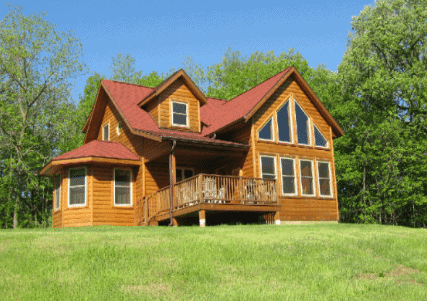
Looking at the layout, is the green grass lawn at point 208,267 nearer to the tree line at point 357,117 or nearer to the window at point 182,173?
the window at point 182,173

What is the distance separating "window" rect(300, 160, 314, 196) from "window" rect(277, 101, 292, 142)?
1382 mm

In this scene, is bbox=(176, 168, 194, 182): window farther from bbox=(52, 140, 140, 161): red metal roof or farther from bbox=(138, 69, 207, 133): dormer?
bbox=(52, 140, 140, 161): red metal roof

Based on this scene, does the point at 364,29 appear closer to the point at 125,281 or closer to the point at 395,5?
the point at 395,5

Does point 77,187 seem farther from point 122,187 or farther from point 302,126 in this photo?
point 302,126

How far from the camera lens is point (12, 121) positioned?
3012 centimetres

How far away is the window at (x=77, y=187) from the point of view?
20.9 meters

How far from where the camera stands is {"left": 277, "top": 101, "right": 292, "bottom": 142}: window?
22.1 m

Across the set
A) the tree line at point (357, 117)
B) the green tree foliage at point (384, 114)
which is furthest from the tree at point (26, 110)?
the green tree foliage at point (384, 114)

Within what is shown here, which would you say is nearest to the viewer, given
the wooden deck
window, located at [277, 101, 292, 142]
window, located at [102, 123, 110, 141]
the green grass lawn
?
the green grass lawn

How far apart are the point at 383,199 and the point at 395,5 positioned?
1320cm

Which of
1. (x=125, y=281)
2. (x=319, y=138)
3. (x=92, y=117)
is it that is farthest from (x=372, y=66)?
(x=125, y=281)

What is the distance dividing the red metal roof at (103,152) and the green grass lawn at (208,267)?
8078 millimetres

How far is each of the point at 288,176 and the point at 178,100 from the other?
20.8 ft

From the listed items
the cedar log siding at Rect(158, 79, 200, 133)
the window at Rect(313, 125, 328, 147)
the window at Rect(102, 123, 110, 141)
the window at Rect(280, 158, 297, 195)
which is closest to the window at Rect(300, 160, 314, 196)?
the window at Rect(280, 158, 297, 195)
